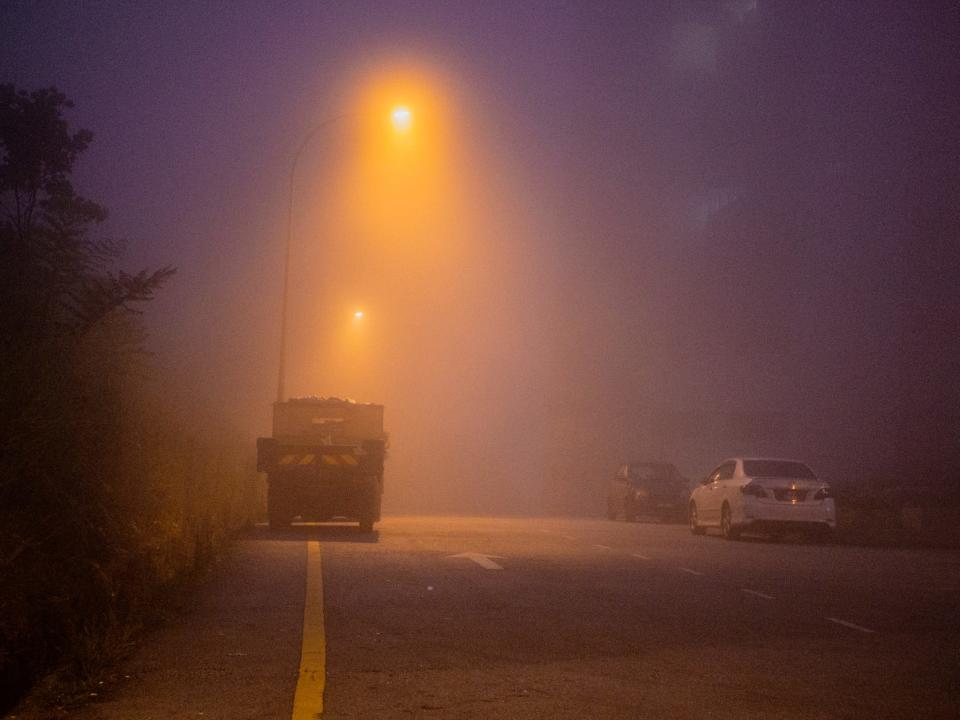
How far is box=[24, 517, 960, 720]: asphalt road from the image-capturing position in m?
7.37

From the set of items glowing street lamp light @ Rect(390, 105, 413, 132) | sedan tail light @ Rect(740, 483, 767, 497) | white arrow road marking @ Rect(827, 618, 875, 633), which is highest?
glowing street lamp light @ Rect(390, 105, 413, 132)

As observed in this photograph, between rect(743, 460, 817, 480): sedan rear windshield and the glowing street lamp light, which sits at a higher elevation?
the glowing street lamp light

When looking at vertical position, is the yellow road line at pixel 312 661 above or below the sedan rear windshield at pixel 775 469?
below

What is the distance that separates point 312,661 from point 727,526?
60.9 feet

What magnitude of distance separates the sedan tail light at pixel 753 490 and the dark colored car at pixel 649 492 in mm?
11991

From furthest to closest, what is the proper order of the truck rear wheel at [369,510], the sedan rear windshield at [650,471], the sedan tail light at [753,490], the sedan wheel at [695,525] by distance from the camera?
the sedan rear windshield at [650,471] < the sedan wheel at [695,525] < the sedan tail light at [753,490] < the truck rear wheel at [369,510]

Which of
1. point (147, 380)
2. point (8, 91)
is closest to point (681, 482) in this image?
point (8, 91)

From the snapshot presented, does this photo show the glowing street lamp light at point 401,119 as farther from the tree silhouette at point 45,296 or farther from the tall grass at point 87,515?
the tall grass at point 87,515

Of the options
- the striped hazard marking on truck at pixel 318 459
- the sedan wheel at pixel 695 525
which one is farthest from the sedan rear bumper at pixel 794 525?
the striped hazard marking on truck at pixel 318 459

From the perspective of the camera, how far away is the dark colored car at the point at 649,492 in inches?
1460

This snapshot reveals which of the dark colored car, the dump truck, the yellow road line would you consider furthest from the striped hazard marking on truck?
the dark colored car

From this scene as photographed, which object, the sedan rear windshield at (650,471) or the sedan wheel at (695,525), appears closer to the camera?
the sedan wheel at (695,525)

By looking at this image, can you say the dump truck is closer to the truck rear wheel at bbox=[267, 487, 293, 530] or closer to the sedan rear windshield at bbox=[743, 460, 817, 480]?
the truck rear wheel at bbox=[267, 487, 293, 530]

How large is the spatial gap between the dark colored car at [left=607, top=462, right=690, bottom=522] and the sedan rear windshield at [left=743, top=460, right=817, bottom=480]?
35.6 feet
